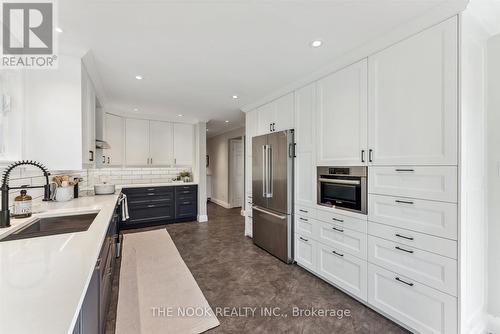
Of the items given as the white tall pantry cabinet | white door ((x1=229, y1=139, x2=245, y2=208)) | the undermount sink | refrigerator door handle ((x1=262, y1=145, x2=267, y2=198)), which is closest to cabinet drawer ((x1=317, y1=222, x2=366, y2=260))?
the white tall pantry cabinet

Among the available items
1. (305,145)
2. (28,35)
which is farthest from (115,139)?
(305,145)

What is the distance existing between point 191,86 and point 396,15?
2.41 metres

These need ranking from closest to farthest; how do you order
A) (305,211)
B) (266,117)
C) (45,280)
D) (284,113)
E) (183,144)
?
(45,280)
(305,211)
(284,113)
(266,117)
(183,144)

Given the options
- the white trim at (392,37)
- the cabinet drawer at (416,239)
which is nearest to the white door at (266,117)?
the white trim at (392,37)

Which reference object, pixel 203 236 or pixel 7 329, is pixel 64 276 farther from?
pixel 203 236

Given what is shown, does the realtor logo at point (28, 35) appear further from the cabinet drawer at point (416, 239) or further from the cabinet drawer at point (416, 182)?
the cabinet drawer at point (416, 239)

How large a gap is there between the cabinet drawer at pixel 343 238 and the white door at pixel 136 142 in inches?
162

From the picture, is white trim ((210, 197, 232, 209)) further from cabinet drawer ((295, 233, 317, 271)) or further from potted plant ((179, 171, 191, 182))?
cabinet drawer ((295, 233, 317, 271))

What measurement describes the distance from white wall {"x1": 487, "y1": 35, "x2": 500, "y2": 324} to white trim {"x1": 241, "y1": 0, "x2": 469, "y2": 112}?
0.64m

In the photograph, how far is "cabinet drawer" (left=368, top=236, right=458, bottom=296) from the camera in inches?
60.9

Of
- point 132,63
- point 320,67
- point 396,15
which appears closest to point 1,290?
point 132,63

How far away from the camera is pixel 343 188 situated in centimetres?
229

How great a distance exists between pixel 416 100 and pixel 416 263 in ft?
4.19

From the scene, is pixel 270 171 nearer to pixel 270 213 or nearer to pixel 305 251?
pixel 270 213
